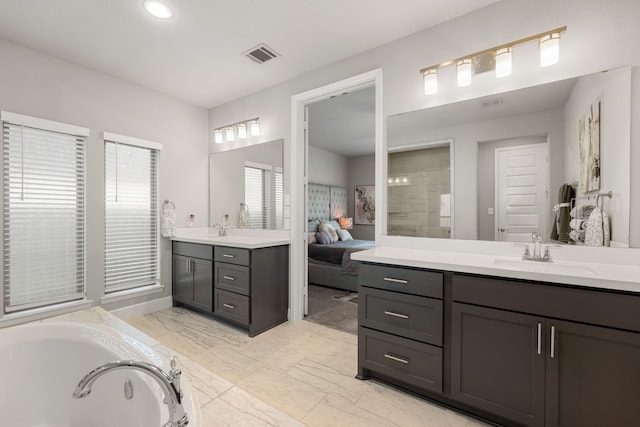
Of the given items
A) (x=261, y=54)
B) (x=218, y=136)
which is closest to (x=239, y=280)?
(x=218, y=136)

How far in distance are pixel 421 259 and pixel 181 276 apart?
2.83 m

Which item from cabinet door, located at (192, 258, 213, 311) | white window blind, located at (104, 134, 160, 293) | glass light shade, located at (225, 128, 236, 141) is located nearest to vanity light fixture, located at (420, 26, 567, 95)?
glass light shade, located at (225, 128, 236, 141)

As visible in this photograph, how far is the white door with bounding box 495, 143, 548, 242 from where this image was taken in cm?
186

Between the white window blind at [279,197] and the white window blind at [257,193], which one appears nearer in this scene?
the white window blind at [279,197]

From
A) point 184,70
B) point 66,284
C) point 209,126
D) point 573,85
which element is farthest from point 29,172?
point 573,85

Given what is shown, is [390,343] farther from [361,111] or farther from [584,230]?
[361,111]

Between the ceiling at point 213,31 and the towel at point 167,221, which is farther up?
the ceiling at point 213,31

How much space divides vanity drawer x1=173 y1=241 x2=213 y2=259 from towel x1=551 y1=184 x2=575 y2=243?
115 inches

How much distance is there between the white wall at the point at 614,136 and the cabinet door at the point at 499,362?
82 centimetres

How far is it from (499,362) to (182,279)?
3.18 m

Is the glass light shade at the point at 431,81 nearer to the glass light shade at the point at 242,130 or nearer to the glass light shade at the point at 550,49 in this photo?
the glass light shade at the point at 550,49

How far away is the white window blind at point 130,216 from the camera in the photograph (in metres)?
3.01

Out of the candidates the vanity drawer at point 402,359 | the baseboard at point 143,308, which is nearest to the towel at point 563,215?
the vanity drawer at point 402,359

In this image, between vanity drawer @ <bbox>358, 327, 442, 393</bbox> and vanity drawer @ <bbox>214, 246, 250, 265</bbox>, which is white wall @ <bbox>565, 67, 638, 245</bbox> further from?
vanity drawer @ <bbox>214, 246, 250, 265</bbox>
